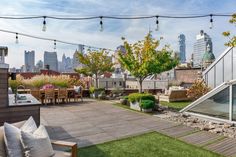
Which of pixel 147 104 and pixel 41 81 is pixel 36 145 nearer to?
pixel 147 104

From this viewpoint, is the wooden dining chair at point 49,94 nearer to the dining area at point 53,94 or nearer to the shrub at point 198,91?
the dining area at point 53,94

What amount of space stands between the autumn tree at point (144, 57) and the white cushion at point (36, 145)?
7447mm

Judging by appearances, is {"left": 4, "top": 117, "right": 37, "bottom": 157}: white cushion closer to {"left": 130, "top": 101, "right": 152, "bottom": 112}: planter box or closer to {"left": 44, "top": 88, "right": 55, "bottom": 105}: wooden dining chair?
{"left": 130, "top": 101, "right": 152, "bottom": 112}: planter box

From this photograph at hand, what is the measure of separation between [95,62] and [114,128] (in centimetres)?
927

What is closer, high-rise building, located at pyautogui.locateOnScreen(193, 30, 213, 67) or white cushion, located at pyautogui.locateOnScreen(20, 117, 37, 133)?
white cushion, located at pyautogui.locateOnScreen(20, 117, 37, 133)

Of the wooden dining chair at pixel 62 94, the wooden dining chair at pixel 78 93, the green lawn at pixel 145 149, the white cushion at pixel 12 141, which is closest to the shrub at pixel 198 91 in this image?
the wooden dining chair at pixel 78 93

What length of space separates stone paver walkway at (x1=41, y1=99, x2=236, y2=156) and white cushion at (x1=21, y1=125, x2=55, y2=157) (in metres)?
1.92

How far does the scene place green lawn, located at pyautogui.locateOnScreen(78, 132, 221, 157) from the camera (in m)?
4.65

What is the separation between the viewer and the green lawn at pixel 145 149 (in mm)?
4652

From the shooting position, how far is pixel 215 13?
8000mm

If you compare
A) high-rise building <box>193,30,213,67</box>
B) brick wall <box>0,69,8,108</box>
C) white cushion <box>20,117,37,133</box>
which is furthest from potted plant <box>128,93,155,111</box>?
high-rise building <box>193,30,213,67</box>

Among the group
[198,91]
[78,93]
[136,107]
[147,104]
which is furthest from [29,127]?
[198,91]

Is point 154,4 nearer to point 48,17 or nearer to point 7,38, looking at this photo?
point 48,17

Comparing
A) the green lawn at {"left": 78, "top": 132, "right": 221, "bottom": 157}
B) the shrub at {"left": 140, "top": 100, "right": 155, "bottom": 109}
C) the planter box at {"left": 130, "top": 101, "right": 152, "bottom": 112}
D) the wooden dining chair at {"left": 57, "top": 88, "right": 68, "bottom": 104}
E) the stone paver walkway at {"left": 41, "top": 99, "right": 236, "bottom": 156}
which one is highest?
the wooden dining chair at {"left": 57, "top": 88, "right": 68, "bottom": 104}
